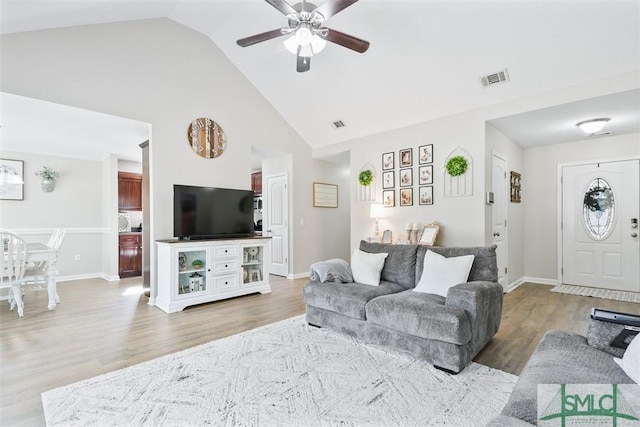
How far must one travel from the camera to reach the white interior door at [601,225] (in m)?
4.68

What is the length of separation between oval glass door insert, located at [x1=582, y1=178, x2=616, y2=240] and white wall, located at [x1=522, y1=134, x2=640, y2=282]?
41cm

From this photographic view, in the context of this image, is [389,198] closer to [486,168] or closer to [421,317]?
[486,168]

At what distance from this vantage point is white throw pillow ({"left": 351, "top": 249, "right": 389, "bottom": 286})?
10.4 ft

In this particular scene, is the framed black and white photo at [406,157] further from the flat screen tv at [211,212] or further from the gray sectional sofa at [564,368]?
the gray sectional sofa at [564,368]

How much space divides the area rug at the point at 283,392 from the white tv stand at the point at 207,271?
1.51 m

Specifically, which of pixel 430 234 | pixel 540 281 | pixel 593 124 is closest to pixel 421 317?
pixel 430 234

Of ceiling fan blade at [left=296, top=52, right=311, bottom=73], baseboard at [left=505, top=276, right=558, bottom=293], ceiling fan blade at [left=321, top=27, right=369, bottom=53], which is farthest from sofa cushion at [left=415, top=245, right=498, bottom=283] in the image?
baseboard at [left=505, top=276, right=558, bottom=293]

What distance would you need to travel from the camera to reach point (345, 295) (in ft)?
9.32

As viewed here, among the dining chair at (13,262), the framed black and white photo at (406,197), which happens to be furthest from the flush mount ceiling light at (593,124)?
the dining chair at (13,262)

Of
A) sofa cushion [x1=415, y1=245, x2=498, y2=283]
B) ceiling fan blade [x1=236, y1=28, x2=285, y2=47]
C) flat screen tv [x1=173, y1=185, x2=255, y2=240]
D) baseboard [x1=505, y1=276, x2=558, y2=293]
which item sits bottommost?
baseboard [x1=505, y1=276, x2=558, y2=293]

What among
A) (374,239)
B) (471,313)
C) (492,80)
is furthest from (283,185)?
(471,313)

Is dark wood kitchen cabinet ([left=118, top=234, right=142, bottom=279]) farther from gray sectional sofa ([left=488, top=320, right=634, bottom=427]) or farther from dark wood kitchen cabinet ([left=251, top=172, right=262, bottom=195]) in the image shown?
gray sectional sofa ([left=488, top=320, right=634, bottom=427])

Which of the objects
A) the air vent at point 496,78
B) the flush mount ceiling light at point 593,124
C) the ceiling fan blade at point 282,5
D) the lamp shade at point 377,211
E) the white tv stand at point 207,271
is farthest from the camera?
Answer: the lamp shade at point 377,211

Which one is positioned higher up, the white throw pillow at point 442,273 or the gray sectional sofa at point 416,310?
the white throw pillow at point 442,273
